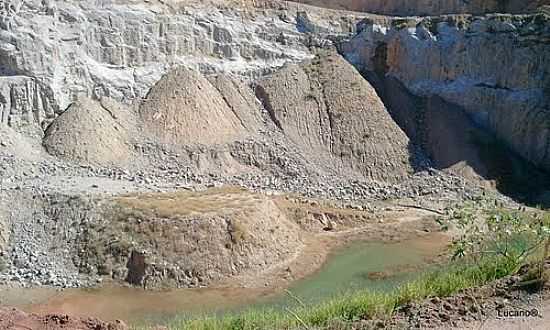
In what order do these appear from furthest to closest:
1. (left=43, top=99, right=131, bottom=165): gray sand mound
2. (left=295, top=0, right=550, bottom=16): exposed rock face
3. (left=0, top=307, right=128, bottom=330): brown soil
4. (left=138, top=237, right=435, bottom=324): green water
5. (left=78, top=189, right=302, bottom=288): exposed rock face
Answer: (left=295, top=0, right=550, bottom=16): exposed rock face < (left=43, top=99, right=131, bottom=165): gray sand mound < (left=78, top=189, right=302, bottom=288): exposed rock face < (left=138, top=237, right=435, bottom=324): green water < (left=0, top=307, right=128, bottom=330): brown soil

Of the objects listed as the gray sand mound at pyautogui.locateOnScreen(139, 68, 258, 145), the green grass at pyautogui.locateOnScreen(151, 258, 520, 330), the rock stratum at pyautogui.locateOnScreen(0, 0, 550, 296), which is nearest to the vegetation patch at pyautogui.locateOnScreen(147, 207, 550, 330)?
the green grass at pyautogui.locateOnScreen(151, 258, 520, 330)

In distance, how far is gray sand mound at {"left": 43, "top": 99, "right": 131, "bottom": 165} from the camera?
28250mm

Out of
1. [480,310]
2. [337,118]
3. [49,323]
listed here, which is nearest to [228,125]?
[337,118]

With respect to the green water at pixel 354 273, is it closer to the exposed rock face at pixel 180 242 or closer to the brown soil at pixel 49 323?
the exposed rock face at pixel 180 242

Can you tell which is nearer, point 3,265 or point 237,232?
point 3,265

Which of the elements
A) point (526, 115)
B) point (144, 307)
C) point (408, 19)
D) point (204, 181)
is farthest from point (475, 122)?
point (144, 307)

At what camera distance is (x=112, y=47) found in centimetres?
3234

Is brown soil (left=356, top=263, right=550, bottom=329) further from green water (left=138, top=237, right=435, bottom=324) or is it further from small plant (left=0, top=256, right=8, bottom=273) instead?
small plant (left=0, top=256, right=8, bottom=273)

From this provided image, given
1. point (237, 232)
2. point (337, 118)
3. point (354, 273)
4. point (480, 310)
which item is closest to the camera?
point (480, 310)

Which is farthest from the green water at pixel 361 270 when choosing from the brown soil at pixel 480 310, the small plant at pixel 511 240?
the brown soil at pixel 480 310

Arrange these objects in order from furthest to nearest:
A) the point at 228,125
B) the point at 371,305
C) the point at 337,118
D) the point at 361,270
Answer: the point at 337,118
the point at 228,125
the point at 361,270
the point at 371,305

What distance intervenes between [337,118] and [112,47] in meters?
11.6

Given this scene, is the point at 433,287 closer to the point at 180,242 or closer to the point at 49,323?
the point at 49,323

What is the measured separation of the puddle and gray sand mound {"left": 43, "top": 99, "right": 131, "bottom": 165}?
8.62m
